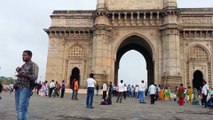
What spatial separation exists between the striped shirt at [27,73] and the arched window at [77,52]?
24.2 m

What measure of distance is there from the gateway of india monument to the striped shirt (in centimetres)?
2104

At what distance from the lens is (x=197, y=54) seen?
27766mm

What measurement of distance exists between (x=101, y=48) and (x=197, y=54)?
38.1 ft

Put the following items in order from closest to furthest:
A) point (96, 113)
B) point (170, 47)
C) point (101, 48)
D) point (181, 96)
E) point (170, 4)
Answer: point (96, 113), point (181, 96), point (170, 47), point (101, 48), point (170, 4)

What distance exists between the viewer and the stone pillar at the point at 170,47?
25344 millimetres

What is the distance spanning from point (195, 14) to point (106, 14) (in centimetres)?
1097

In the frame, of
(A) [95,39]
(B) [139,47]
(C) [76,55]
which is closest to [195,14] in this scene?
(B) [139,47]

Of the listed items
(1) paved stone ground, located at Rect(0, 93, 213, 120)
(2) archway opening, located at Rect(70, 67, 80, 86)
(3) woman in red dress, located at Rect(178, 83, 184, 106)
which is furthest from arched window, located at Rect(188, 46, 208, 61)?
(1) paved stone ground, located at Rect(0, 93, 213, 120)

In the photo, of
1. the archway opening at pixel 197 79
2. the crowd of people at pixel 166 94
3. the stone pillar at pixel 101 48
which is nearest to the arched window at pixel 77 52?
the stone pillar at pixel 101 48

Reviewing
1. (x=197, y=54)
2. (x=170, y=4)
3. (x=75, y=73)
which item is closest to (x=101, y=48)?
(x=75, y=73)

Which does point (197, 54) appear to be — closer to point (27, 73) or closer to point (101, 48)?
point (101, 48)

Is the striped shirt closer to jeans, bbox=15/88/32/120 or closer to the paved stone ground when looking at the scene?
jeans, bbox=15/88/32/120

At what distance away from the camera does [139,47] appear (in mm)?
35312

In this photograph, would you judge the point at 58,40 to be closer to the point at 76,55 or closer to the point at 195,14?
the point at 76,55
